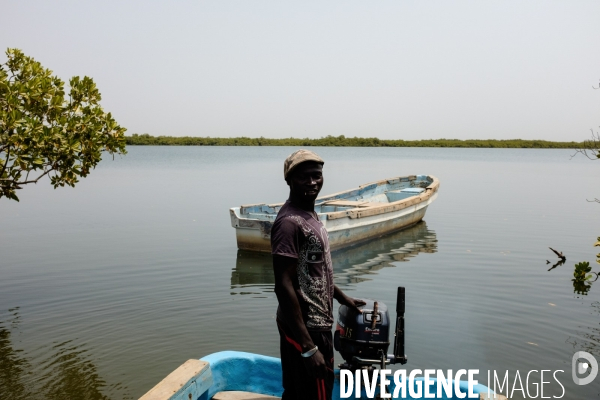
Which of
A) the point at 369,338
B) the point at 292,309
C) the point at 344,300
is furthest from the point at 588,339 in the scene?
the point at 292,309

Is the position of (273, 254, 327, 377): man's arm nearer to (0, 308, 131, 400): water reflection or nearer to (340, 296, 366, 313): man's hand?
(340, 296, 366, 313): man's hand

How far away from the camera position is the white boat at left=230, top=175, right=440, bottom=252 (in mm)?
11883

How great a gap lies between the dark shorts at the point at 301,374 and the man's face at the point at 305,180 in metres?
0.78

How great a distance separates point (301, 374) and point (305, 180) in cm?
113

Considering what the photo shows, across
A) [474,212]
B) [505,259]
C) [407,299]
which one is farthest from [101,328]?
[474,212]

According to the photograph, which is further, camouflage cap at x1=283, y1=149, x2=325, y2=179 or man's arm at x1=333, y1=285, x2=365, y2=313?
man's arm at x1=333, y1=285, x2=365, y2=313

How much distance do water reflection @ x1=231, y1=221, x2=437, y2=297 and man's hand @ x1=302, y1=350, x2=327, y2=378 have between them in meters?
6.60

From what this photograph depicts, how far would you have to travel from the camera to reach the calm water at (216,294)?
6859 mm

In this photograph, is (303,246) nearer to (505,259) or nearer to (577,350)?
(577,350)

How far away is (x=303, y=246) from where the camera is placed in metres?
3.16

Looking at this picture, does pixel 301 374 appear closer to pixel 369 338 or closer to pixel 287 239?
pixel 369 338

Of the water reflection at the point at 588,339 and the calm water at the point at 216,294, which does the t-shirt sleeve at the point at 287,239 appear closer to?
the calm water at the point at 216,294

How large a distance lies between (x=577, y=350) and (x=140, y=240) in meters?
10.4

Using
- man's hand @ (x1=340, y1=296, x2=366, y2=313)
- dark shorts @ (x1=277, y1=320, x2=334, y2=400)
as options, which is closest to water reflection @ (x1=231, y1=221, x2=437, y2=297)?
man's hand @ (x1=340, y1=296, x2=366, y2=313)
